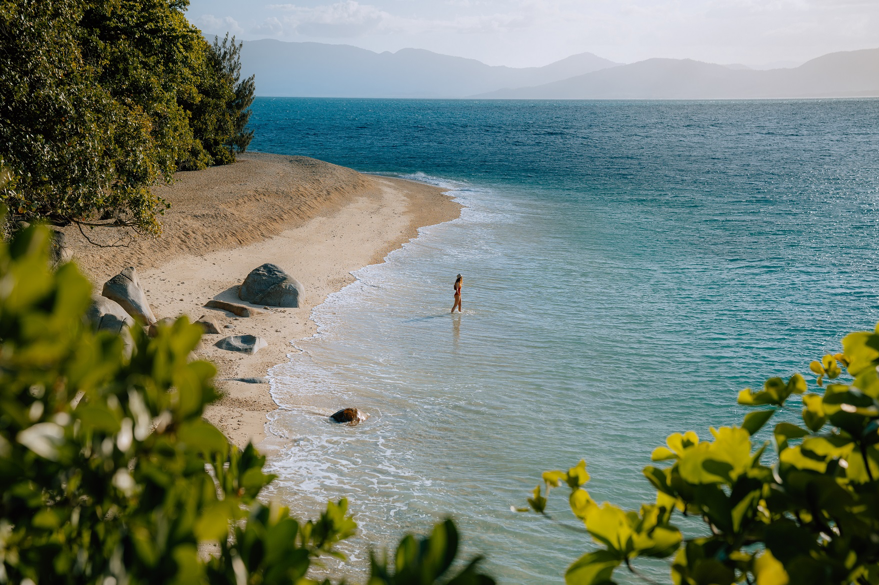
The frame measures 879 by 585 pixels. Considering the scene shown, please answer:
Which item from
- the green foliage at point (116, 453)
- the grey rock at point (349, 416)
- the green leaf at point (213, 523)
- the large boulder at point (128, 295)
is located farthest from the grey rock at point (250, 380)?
the green leaf at point (213, 523)

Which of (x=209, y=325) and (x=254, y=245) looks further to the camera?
(x=254, y=245)

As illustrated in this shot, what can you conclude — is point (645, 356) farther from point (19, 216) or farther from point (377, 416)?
point (19, 216)

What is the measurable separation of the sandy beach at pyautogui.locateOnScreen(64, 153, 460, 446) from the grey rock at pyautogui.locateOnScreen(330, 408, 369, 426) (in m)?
1.38

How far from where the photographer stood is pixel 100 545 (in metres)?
1.44

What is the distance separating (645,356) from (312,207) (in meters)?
18.9

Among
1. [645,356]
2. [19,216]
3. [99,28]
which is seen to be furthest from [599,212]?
[19,216]

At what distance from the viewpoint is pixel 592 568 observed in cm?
143

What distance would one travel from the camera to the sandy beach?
43.7 ft

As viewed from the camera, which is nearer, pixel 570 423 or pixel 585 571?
pixel 585 571

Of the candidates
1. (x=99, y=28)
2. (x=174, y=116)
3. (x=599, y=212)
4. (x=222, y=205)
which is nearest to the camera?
(x=99, y=28)

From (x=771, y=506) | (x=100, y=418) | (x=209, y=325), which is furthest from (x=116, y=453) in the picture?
(x=209, y=325)

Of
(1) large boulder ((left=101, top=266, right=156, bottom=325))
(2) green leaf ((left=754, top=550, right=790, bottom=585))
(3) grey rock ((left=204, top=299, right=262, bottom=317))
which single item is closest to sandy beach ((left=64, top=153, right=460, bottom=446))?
(3) grey rock ((left=204, top=299, right=262, bottom=317))

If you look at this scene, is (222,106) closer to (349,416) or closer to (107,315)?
(107,315)

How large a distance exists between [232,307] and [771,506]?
15722mm
